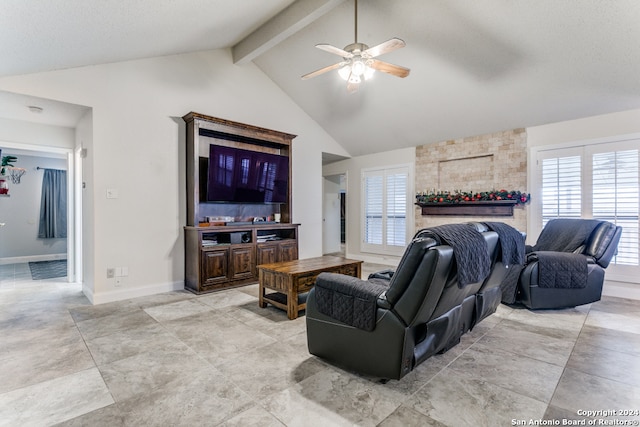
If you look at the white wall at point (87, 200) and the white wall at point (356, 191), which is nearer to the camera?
the white wall at point (87, 200)

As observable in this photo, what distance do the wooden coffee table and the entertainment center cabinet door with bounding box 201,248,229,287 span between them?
965mm

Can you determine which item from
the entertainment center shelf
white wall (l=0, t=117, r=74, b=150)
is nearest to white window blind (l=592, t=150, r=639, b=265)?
the entertainment center shelf

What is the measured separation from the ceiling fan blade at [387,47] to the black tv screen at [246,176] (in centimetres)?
249

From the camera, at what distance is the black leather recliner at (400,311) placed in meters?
1.73

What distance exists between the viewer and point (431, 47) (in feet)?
13.2

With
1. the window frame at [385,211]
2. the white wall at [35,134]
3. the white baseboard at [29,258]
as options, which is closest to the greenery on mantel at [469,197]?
the window frame at [385,211]

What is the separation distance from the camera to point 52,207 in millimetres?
7418

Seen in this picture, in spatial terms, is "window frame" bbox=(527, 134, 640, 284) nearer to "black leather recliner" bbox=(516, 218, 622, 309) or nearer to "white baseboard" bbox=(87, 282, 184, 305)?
"black leather recliner" bbox=(516, 218, 622, 309)

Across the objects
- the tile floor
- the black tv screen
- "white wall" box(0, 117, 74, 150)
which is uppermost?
"white wall" box(0, 117, 74, 150)

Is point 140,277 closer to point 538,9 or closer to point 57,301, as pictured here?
point 57,301

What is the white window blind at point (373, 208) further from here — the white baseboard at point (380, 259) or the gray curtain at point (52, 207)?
the gray curtain at point (52, 207)

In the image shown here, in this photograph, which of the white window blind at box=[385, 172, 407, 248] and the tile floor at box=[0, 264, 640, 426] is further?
the white window blind at box=[385, 172, 407, 248]

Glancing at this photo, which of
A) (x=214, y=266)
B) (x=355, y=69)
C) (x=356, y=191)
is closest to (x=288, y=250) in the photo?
(x=214, y=266)

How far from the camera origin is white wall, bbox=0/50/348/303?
377 cm
